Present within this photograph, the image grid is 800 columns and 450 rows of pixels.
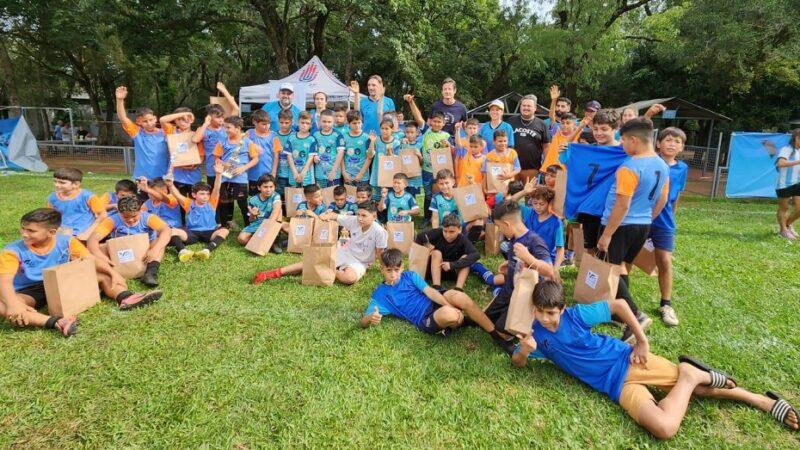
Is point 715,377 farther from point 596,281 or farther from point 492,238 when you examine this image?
point 492,238

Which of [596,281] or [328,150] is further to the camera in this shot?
[328,150]

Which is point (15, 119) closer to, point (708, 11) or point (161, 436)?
point (161, 436)

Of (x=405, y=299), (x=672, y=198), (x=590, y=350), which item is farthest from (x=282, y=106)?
(x=590, y=350)

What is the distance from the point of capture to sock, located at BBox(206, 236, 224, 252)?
628cm

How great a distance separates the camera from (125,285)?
4707 mm

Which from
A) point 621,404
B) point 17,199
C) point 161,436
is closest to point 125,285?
point 161,436

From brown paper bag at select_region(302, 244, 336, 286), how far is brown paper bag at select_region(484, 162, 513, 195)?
2.45 meters

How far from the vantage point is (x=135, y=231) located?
549cm

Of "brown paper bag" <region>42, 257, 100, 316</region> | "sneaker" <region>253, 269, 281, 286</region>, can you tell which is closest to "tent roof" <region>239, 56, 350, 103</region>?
"sneaker" <region>253, 269, 281, 286</region>

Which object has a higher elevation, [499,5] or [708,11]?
[499,5]

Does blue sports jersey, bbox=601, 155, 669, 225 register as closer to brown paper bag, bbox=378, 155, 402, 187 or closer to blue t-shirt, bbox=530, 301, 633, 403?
blue t-shirt, bbox=530, 301, 633, 403

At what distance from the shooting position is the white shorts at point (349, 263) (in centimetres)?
530

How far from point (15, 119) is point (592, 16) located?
25.3m

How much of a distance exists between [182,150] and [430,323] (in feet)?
16.3
